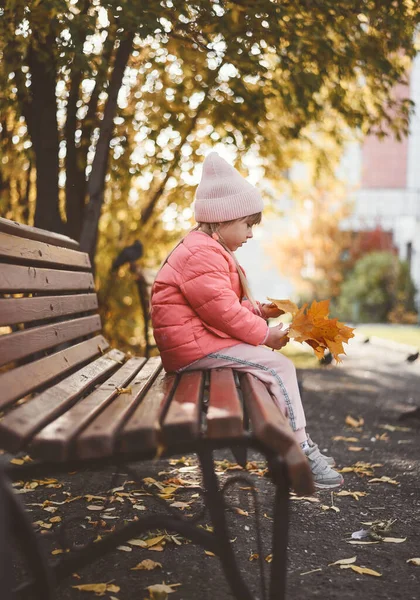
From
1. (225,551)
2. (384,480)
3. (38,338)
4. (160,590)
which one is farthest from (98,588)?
(384,480)

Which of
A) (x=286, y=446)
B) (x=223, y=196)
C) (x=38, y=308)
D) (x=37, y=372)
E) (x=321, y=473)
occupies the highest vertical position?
(x=223, y=196)

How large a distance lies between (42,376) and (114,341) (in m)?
7.31

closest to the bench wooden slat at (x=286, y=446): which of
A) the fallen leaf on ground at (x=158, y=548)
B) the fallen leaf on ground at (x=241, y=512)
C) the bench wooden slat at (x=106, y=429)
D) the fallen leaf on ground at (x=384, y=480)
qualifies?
the bench wooden slat at (x=106, y=429)

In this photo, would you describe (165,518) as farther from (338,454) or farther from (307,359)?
(307,359)

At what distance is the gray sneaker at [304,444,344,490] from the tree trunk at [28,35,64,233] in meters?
3.18

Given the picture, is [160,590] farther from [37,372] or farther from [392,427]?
[392,427]

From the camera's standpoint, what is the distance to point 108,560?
9.67 ft

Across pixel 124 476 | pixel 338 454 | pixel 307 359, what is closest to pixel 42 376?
pixel 124 476

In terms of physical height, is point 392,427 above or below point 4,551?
below

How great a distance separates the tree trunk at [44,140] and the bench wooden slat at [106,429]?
3248 millimetres

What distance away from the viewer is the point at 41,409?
2.19m

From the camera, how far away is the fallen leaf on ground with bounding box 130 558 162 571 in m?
2.84

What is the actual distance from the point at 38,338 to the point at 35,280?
0.26 meters

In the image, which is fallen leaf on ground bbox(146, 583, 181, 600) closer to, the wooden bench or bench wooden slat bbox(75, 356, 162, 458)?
the wooden bench
